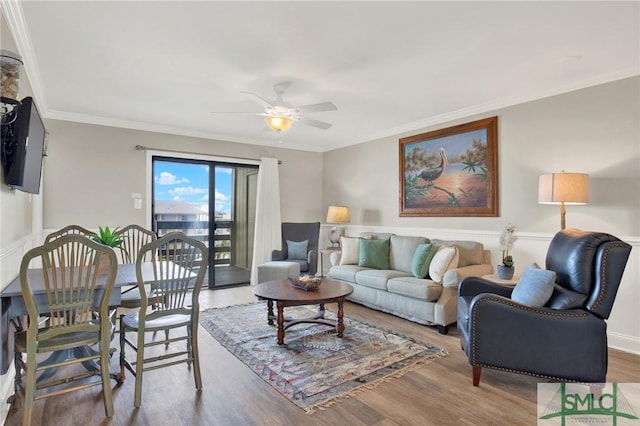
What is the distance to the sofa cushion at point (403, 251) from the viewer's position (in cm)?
445

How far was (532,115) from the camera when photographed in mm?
3828

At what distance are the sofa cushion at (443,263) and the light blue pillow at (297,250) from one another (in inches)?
89.5

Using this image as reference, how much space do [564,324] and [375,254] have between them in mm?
2554

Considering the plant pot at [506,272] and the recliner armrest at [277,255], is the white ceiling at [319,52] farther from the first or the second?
the recliner armrest at [277,255]

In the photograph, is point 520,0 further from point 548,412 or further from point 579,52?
point 548,412

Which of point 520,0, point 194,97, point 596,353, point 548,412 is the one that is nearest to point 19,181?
point 194,97

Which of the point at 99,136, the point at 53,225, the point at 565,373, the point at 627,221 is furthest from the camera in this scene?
the point at 99,136

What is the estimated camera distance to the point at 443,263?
149 inches

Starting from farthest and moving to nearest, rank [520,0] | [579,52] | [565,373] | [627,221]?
[627,221]
[579,52]
[565,373]
[520,0]

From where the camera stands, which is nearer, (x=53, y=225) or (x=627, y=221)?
(x=627, y=221)

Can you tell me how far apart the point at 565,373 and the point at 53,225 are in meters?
5.47

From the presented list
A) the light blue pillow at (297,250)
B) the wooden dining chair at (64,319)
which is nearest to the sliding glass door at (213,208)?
the light blue pillow at (297,250)

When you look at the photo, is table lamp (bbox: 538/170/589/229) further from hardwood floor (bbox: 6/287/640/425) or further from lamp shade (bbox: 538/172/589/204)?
hardwood floor (bbox: 6/287/640/425)

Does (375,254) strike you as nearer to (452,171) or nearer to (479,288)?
(452,171)
